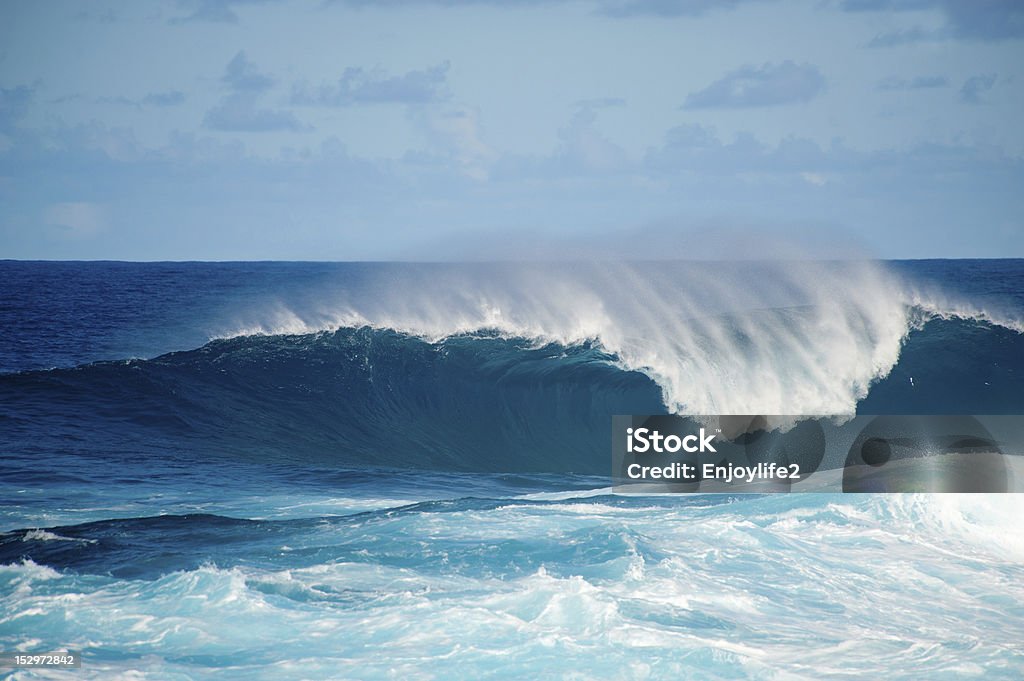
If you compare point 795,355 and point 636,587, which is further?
point 795,355

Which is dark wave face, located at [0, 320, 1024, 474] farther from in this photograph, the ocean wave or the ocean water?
the ocean wave

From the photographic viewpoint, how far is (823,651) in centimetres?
657

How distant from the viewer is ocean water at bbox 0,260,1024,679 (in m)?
6.63

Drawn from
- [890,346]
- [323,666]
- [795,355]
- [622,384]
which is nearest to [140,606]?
[323,666]

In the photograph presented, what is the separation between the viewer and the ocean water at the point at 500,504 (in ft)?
21.7

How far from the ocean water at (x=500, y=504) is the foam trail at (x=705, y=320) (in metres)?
0.07

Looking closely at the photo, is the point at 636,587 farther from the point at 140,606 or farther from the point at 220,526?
the point at 220,526

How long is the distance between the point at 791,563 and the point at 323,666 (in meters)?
4.33
